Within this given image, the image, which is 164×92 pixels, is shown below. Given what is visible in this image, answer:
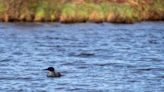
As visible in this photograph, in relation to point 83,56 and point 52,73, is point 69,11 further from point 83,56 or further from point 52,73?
Result: point 52,73

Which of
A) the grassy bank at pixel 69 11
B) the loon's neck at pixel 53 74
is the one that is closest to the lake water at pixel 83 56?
the loon's neck at pixel 53 74

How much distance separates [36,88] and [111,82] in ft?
8.31

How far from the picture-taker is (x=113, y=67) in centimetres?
3047

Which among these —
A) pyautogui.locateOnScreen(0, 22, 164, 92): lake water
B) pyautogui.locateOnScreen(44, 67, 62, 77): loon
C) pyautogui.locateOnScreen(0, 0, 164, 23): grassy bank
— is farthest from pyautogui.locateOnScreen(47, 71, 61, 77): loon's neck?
pyautogui.locateOnScreen(0, 0, 164, 23): grassy bank

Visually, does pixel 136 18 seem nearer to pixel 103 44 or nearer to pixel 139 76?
pixel 103 44

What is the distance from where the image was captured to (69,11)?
1804 inches

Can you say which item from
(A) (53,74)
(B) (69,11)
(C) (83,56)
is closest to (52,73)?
(A) (53,74)

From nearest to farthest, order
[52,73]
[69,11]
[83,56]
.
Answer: [52,73] → [83,56] → [69,11]

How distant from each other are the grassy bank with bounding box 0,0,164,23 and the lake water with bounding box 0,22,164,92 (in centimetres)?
87

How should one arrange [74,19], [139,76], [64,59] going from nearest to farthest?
[139,76] → [64,59] → [74,19]

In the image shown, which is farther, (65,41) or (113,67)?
(65,41)

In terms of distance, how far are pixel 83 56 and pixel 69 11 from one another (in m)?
12.3

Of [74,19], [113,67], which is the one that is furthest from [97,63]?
[74,19]

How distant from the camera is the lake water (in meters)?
26.9
